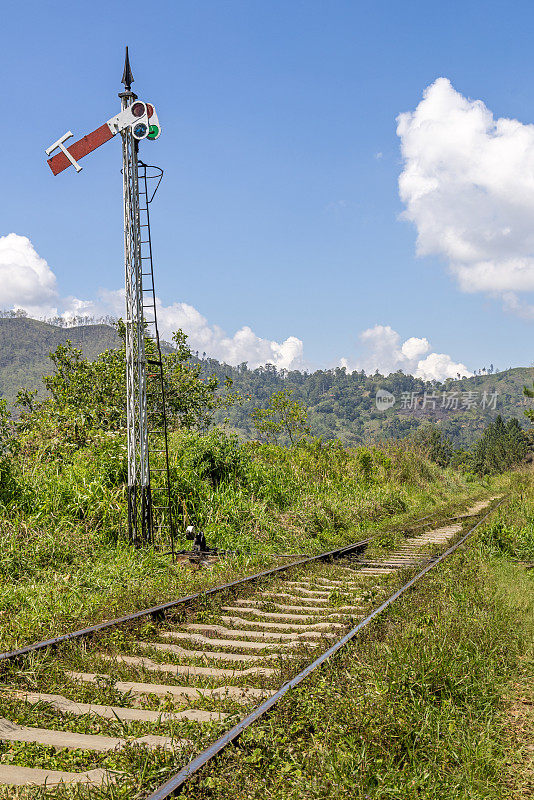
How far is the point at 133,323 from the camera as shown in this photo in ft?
31.8

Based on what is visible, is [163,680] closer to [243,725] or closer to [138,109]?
[243,725]

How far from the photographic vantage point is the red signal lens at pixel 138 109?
9.52 metres

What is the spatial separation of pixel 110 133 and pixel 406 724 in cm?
888

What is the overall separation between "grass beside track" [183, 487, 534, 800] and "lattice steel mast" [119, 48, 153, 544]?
15.7 feet

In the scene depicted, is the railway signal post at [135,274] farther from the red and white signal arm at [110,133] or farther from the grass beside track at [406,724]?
the grass beside track at [406,724]

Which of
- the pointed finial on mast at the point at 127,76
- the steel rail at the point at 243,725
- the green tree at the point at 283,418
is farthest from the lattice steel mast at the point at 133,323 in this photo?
the green tree at the point at 283,418

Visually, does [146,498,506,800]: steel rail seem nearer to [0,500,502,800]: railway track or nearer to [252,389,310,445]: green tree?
[0,500,502,800]: railway track

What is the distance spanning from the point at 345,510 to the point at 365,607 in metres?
7.75

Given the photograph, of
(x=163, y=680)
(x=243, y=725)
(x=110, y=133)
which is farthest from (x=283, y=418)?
(x=243, y=725)

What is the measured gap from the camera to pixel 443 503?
22984 millimetres

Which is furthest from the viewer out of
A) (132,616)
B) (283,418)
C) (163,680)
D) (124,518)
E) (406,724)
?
(283,418)

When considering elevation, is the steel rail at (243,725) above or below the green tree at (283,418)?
below

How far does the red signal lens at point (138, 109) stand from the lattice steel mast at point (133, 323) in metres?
0.17

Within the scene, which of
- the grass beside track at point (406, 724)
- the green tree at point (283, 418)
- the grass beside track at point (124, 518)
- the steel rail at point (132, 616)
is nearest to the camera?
the grass beside track at point (406, 724)
